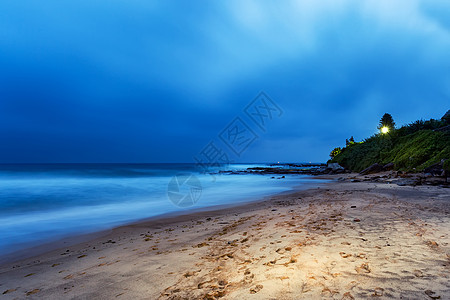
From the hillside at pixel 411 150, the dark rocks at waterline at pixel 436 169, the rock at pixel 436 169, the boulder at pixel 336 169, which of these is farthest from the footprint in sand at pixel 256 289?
the boulder at pixel 336 169

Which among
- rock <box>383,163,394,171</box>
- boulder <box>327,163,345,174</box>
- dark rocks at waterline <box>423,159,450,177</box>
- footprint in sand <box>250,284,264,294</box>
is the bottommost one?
footprint in sand <box>250,284,264,294</box>

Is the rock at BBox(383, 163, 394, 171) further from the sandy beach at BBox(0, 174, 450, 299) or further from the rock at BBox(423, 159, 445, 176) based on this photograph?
the sandy beach at BBox(0, 174, 450, 299)

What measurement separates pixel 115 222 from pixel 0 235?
3.13 metres

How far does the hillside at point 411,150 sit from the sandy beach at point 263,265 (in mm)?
13028

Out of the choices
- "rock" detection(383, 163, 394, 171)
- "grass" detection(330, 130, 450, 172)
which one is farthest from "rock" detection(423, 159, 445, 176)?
"rock" detection(383, 163, 394, 171)

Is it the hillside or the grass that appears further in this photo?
the hillside

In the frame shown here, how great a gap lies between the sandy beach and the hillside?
13028mm

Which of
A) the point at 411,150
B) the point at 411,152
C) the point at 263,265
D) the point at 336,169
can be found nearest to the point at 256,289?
the point at 263,265

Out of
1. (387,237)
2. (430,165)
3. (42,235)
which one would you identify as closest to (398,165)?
(430,165)

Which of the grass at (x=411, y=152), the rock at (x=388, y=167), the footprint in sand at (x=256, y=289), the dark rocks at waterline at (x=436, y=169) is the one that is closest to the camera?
the footprint in sand at (x=256, y=289)

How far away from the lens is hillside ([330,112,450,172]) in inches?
643

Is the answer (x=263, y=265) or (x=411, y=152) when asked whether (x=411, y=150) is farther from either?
(x=263, y=265)

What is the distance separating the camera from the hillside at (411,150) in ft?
53.6

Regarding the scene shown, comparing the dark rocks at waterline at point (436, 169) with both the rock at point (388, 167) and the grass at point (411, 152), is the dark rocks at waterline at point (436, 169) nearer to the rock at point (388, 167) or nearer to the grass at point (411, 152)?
the grass at point (411, 152)
